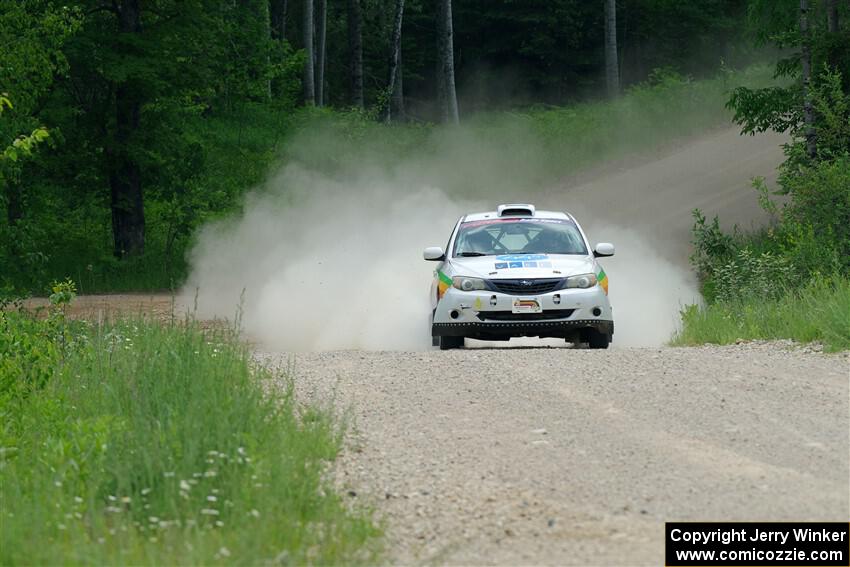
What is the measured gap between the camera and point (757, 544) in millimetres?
7137

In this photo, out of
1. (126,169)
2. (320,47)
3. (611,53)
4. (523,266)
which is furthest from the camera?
(320,47)

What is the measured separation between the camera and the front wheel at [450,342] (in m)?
16.1

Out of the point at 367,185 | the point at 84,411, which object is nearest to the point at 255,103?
the point at 367,185

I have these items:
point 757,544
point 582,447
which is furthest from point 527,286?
point 757,544

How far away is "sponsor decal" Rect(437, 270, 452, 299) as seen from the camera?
15.8 m

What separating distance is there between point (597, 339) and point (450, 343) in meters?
1.74

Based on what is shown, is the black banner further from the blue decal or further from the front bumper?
the blue decal

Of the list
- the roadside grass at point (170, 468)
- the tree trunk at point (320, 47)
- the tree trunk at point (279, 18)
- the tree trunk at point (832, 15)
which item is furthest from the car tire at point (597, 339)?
the tree trunk at point (279, 18)

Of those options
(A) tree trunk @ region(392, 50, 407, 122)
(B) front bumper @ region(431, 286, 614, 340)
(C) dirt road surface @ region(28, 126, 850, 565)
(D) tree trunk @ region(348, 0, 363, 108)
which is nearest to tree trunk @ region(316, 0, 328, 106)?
(A) tree trunk @ region(392, 50, 407, 122)

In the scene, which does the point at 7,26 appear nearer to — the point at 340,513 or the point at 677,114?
the point at 340,513

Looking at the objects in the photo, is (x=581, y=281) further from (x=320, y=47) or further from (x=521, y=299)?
(x=320, y=47)

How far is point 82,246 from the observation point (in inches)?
1246

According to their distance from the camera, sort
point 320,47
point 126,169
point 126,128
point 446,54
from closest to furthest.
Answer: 1. point 126,128
2. point 126,169
3. point 446,54
4. point 320,47

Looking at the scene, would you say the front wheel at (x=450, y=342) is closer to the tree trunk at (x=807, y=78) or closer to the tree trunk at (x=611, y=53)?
the tree trunk at (x=807, y=78)
